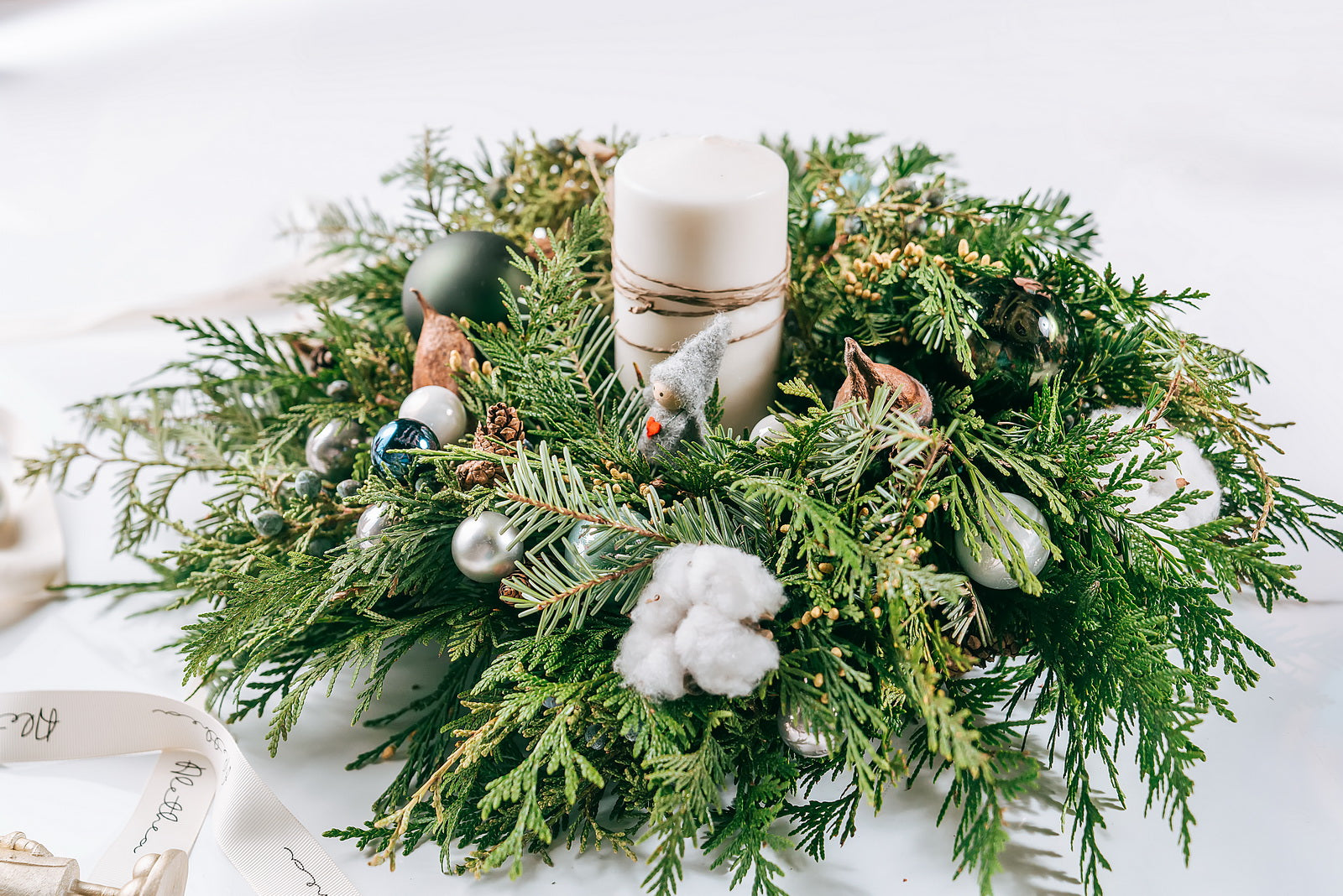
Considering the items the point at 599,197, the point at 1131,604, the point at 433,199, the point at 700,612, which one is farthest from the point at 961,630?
the point at 433,199

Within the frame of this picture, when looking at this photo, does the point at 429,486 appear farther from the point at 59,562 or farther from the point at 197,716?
the point at 59,562

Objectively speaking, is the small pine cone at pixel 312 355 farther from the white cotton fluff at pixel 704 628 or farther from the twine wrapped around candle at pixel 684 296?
the white cotton fluff at pixel 704 628

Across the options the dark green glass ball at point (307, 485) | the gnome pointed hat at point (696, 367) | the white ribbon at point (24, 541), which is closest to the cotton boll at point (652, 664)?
the gnome pointed hat at point (696, 367)

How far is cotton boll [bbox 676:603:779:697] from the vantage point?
0.71 metres

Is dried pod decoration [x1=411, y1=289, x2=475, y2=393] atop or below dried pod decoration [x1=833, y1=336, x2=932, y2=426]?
below

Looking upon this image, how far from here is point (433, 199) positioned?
127cm

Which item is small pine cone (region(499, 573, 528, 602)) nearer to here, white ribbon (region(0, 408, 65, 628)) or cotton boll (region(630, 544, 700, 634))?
cotton boll (region(630, 544, 700, 634))

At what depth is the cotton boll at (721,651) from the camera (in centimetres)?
71

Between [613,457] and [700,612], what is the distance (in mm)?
204

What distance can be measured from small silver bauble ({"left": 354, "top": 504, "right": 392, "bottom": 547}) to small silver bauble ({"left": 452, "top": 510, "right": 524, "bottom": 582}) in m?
0.07

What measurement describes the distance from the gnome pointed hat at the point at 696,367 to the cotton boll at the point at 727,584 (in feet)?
0.55

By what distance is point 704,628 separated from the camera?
2.34 feet

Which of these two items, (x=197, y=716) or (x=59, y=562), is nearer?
(x=197, y=716)

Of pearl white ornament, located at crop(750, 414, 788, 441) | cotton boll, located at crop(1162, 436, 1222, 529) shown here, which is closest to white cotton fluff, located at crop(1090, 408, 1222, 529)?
cotton boll, located at crop(1162, 436, 1222, 529)
